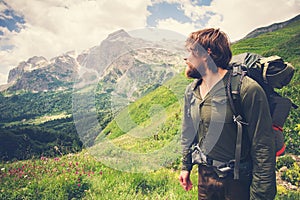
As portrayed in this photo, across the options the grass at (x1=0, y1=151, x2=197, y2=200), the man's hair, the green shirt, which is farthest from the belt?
the grass at (x1=0, y1=151, x2=197, y2=200)

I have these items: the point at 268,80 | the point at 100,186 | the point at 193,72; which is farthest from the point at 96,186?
the point at 268,80

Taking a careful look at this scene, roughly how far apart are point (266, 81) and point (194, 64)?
2.70 ft

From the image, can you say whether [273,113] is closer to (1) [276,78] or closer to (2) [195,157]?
(1) [276,78]

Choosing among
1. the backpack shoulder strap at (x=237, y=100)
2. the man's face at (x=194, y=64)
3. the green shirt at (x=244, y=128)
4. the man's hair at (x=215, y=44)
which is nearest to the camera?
the green shirt at (x=244, y=128)

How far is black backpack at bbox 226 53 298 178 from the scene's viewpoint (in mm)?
2574

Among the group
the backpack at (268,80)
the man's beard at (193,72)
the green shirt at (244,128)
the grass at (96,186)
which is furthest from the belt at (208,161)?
the grass at (96,186)

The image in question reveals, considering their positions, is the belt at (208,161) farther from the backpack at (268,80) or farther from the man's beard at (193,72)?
the man's beard at (193,72)

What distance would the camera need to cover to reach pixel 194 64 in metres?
2.96

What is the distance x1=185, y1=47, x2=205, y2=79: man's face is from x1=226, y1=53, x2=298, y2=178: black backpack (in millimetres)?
354

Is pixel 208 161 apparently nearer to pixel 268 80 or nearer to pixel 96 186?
pixel 268 80

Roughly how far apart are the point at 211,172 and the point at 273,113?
1.00m

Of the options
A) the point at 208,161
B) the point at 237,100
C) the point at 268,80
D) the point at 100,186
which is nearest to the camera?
the point at 237,100

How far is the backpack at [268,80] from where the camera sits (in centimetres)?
257

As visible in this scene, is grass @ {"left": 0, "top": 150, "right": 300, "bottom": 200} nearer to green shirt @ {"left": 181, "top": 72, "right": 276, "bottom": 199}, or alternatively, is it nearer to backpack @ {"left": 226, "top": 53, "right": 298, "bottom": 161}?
green shirt @ {"left": 181, "top": 72, "right": 276, "bottom": 199}
